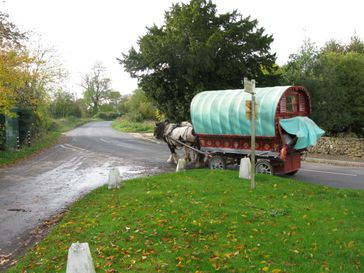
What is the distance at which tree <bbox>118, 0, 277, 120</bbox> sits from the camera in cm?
2677

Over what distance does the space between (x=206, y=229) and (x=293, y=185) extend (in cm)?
509

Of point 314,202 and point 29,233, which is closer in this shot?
point 29,233

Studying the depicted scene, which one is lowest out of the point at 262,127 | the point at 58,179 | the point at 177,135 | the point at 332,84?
the point at 58,179

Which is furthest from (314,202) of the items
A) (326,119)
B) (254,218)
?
(326,119)

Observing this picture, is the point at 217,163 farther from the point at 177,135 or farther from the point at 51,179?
the point at 51,179

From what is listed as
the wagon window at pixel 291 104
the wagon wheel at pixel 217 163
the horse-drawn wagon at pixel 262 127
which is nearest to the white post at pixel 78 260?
the horse-drawn wagon at pixel 262 127

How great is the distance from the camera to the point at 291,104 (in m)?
14.4

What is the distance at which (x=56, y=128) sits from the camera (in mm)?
51875

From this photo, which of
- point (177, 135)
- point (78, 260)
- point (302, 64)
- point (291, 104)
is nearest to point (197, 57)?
point (302, 64)

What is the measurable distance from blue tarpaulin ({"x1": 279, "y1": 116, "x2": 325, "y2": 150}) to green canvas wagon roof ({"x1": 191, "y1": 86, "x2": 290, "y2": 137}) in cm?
61

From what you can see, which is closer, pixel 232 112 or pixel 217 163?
pixel 232 112

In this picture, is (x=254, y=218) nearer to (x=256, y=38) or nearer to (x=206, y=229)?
(x=206, y=229)

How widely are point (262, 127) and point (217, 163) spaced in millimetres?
2994

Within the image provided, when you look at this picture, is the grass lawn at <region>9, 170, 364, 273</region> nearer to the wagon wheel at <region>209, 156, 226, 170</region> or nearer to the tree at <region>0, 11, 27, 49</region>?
the wagon wheel at <region>209, 156, 226, 170</region>
